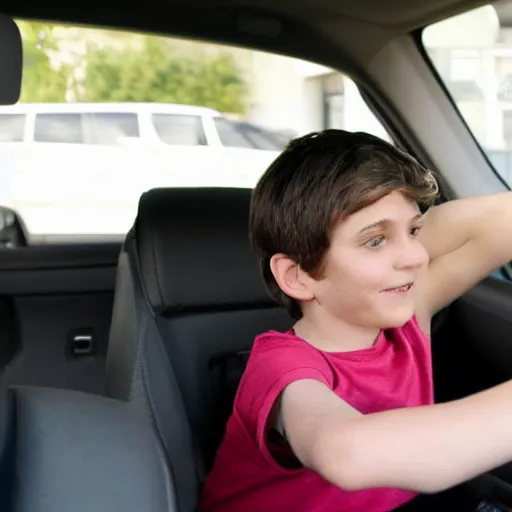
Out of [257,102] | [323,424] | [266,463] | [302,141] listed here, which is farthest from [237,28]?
[323,424]

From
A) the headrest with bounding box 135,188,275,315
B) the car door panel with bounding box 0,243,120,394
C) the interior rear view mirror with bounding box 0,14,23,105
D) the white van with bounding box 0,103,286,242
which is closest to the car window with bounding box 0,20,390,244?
the white van with bounding box 0,103,286,242

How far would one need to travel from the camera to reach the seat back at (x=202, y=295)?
5.31 feet

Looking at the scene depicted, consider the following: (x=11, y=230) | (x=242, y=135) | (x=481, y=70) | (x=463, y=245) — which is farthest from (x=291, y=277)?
(x=11, y=230)

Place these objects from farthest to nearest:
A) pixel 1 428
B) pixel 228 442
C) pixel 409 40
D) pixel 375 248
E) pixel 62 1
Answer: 1. pixel 409 40
2. pixel 62 1
3. pixel 228 442
4. pixel 375 248
5. pixel 1 428

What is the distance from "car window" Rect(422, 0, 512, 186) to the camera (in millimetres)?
1903

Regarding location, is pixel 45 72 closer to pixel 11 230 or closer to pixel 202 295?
pixel 11 230

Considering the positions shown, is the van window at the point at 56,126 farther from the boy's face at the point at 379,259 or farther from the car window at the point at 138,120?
the boy's face at the point at 379,259

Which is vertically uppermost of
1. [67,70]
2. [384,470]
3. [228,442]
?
[67,70]

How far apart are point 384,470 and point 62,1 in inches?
58.8

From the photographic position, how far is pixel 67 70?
7.03 feet

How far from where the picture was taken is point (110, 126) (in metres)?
2.31

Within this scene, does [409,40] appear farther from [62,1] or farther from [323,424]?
[323,424]

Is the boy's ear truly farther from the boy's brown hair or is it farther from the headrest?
the headrest

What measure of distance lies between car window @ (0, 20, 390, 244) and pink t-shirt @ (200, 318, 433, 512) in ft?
2.99
